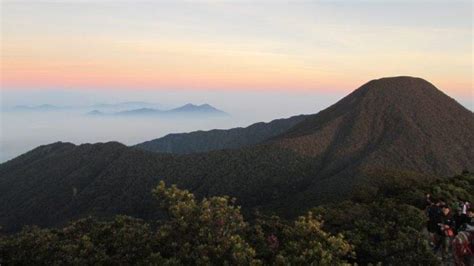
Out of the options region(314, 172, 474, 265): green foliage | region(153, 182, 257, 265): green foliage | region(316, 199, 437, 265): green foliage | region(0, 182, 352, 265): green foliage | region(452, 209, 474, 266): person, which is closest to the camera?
region(0, 182, 352, 265): green foliage

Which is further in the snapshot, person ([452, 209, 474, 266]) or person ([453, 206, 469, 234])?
person ([453, 206, 469, 234])

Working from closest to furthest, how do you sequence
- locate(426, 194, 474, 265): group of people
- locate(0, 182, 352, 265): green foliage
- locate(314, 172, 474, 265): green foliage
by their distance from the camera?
1. locate(0, 182, 352, 265): green foliage
2. locate(314, 172, 474, 265): green foliage
3. locate(426, 194, 474, 265): group of people

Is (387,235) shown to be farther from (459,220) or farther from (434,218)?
(459,220)

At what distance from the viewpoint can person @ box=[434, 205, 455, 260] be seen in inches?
1067

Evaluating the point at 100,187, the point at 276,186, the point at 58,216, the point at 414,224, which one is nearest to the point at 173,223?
the point at 414,224

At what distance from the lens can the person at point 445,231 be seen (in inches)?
1067

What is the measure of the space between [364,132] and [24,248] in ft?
572

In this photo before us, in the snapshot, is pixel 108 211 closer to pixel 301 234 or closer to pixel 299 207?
pixel 299 207

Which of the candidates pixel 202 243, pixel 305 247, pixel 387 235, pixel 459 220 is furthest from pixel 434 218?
pixel 202 243

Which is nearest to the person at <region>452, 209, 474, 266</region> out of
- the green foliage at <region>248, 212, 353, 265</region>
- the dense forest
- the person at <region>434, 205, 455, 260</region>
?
the person at <region>434, 205, 455, 260</region>

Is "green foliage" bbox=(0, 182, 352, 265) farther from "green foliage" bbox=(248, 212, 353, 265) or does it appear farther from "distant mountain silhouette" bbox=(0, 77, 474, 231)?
"distant mountain silhouette" bbox=(0, 77, 474, 231)

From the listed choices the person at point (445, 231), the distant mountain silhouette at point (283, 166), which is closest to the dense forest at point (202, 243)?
the person at point (445, 231)

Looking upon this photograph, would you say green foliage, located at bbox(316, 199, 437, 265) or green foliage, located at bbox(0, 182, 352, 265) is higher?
green foliage, located at bbox(0, 182, 352, 265)

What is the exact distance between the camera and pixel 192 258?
60.4 ft
